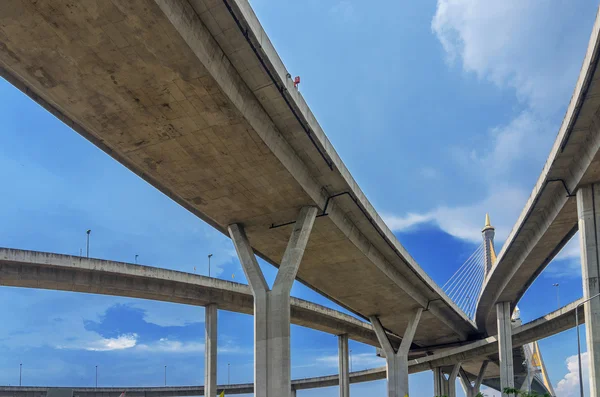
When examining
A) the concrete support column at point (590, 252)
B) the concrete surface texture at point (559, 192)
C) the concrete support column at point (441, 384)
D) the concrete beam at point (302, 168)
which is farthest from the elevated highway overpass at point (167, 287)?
the concrete support column at point (590, 252)

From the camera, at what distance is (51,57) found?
18.0 metres

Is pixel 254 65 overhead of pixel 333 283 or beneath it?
overhead

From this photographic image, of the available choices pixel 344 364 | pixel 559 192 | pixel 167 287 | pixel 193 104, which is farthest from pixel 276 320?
pixel 344 364

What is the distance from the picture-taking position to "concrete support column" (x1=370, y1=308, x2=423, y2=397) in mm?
53125

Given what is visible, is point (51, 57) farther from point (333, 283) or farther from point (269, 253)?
point (333, 283)

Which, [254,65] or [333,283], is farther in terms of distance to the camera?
[333,283]

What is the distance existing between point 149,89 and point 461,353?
61.0m

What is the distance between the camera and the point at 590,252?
28297mm

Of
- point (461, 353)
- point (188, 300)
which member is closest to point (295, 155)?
point (188, 300)

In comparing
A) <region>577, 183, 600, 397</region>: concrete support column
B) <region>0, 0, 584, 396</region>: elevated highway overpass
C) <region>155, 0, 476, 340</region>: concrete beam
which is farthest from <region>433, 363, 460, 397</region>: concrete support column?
<region>577, 183, 600, 397</region>: concrete support column

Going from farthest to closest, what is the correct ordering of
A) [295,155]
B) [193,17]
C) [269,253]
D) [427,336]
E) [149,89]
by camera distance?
[427,336], [269,253], [295,155], [149,89], [193,17]

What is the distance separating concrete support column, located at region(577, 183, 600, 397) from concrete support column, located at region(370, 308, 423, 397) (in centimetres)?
2538

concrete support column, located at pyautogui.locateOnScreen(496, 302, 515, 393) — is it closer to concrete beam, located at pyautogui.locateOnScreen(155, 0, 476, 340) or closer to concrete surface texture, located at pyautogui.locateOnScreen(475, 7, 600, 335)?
concrete beam, located at pyautogui.locateOnScreen(155, 0, 476, 340)

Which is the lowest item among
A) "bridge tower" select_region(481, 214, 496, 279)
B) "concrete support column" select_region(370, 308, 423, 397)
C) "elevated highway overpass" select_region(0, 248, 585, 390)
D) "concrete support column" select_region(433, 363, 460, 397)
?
"concrete support column" select_region(433, 363, 460, 397)
